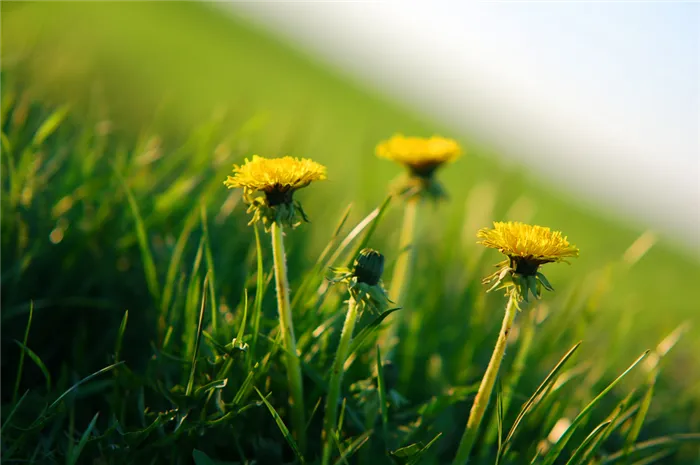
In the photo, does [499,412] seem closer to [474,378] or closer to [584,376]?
[474,378]

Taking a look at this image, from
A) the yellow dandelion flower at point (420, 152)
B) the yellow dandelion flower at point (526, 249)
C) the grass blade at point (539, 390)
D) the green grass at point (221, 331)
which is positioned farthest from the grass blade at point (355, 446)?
the yellow dandelion flower at point (420, 152)

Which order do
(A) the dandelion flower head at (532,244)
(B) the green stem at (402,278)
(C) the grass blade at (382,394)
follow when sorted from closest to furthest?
(A) the dandelion flower head at (532,244), (C) the grass blade at (382,394), (B) the green stem at (402,278)

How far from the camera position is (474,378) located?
150 cm

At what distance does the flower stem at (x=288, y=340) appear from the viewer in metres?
1.03

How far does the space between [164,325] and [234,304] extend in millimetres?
247

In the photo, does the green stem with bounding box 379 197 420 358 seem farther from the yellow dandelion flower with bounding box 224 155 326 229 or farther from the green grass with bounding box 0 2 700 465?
the yellow dandelion flower with bounding box 224 155 326 229

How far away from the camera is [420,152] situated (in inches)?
58.1

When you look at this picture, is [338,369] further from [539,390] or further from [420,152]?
[420,152]

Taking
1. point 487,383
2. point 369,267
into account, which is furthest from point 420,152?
point 487,383

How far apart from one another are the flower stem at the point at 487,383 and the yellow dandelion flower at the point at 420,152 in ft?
1.77

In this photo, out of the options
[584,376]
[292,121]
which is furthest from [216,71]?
[584,376]

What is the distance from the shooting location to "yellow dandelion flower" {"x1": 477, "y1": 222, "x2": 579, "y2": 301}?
893mm

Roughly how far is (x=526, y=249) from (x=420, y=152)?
62cm

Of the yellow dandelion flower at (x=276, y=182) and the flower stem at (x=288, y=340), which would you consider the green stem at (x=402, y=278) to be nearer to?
the flower stem at (x=288, y=340)
